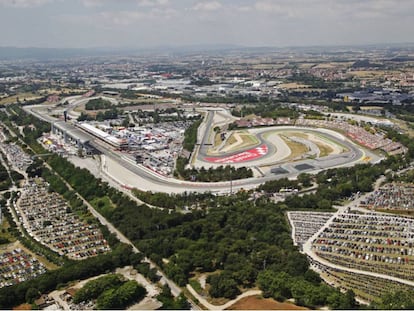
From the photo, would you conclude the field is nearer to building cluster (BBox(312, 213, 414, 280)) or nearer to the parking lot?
building cluster (BBox(312, 213, 414, 280))

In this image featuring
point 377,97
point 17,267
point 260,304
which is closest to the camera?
point 260,304

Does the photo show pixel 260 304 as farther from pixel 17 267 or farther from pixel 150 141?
pixel 150 141

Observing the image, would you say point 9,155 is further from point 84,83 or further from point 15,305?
point 84,83

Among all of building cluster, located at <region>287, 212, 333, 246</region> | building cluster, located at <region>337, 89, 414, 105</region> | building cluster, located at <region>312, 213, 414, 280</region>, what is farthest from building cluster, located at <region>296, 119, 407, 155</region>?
building cluster, located at <region>337, 89, 414, 105</region>

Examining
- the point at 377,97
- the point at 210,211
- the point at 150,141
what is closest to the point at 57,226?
the point at 210,211

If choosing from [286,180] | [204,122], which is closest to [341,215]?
[286,180]

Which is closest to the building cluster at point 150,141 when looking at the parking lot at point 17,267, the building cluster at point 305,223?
the building cluster at point 305,223

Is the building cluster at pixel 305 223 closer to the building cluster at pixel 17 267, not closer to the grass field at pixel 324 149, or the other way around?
the building cluster at pixel 17 267
